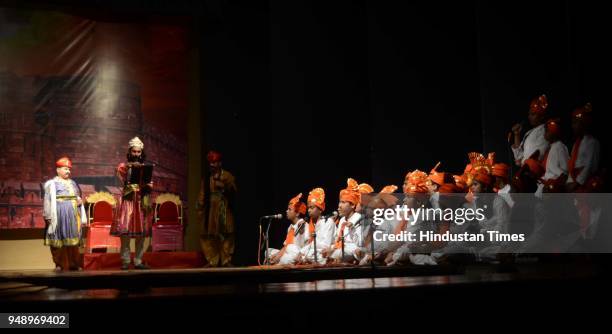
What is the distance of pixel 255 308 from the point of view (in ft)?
6.82

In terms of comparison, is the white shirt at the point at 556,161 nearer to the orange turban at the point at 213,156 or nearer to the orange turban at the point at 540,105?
the orange turban at the point at 540,105

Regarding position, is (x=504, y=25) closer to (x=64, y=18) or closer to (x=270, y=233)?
(x=270, y=233)

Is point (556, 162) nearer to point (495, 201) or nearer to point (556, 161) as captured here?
point (556, 161)

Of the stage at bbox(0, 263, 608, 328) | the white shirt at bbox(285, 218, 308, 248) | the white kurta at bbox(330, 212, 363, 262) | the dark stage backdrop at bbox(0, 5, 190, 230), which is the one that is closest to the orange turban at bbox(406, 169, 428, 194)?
the white kurta at bbox(330, 212, 363, 262)

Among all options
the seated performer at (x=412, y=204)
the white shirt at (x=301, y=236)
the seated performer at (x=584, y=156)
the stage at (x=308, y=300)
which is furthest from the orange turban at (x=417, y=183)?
the stage at (x=308, y=300)

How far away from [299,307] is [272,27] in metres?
6.30

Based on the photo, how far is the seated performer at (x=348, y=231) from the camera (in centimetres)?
622

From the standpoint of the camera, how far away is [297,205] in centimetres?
735

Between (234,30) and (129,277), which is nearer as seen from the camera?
(129,277)

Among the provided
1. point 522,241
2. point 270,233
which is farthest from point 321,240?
point 522,241

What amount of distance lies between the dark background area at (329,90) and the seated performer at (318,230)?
2.50 feet

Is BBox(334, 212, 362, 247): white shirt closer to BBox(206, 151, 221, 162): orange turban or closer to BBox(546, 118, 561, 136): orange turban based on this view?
BBox(546, 118, 561, 136): orange turban

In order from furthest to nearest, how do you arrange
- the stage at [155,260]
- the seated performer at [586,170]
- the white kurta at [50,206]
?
the stage at [155,260] < the white kurta at [50,206] < the seated performer at [586,170]

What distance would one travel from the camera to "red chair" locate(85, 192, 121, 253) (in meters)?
7.79
